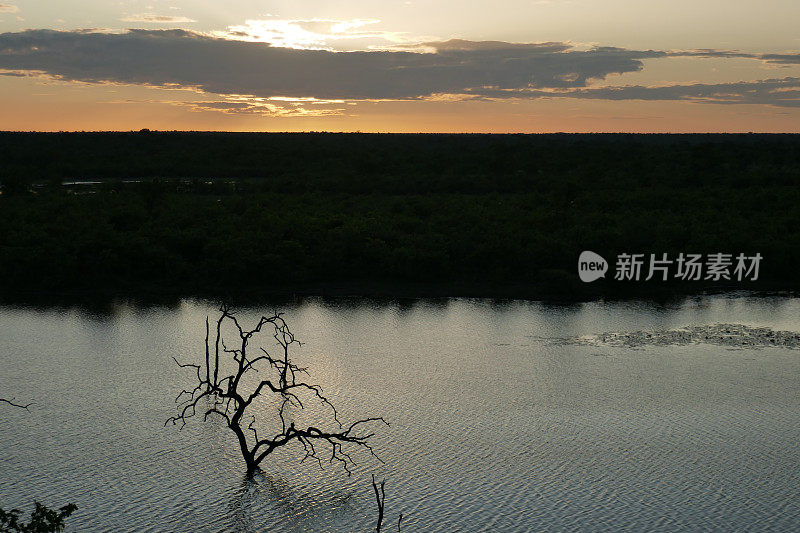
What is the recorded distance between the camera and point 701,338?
38.4 m

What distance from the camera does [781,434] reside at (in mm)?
26156

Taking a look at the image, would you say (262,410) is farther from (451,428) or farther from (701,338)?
(701,338)

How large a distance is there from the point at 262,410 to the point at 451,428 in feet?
19.9

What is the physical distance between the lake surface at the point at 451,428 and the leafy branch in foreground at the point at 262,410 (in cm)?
57

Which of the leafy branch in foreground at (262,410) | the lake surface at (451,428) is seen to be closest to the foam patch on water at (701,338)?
the lake surface at (451,428)

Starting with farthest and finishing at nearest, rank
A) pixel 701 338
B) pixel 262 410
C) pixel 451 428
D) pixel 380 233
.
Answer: pixel 380 233
pixel 701 338
pixel 262 410
pixel 451 428

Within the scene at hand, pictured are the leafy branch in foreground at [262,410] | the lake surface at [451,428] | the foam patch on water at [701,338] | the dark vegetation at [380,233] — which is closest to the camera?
the lake surface at [451,428]

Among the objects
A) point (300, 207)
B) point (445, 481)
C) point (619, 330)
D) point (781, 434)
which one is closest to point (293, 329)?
point (619, 330)

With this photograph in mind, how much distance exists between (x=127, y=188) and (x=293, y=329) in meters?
42.1

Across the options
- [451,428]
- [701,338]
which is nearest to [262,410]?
[451,428]

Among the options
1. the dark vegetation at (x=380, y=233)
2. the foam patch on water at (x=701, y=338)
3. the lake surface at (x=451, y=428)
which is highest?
the dark vegetation at (x=380, y=233)

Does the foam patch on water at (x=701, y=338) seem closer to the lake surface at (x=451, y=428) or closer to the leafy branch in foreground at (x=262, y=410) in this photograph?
the lake surface at (x=451, y=428)

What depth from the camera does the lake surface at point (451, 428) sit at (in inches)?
824

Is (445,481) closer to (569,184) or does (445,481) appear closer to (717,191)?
(569,184)
